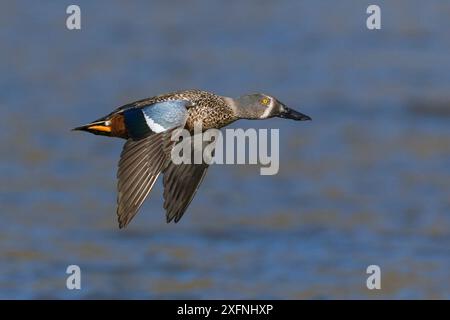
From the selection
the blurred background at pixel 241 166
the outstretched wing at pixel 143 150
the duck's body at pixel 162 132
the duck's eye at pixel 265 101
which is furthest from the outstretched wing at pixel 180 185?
the blurred background at pixel 241 166

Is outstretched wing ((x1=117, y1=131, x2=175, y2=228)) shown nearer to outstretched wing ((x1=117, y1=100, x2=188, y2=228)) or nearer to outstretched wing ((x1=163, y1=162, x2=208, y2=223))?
outstretched wing ((x1=117, y1=100, x2=188, y2=228))

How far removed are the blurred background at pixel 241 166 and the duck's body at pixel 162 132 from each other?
4779 millimetres

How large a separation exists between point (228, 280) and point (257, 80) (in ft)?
17.0

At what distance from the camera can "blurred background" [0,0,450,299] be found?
1459cm

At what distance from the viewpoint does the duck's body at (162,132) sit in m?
8.33

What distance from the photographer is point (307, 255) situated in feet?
49.5

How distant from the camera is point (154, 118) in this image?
8.58 metres

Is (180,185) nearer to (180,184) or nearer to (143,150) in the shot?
(180,184)

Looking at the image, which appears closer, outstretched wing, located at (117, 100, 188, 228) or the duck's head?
outstretched wing, located at (117, 100, 188, 228)

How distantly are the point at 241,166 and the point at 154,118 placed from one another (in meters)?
8.59

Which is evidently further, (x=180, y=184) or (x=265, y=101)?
→ (x=265, y=101)

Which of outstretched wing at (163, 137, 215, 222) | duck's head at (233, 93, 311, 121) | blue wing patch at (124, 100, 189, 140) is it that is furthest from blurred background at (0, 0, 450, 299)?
blue wing patch at (124, 100, 189, 140)

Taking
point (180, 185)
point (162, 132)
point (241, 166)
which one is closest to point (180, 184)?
point (180, 185)
